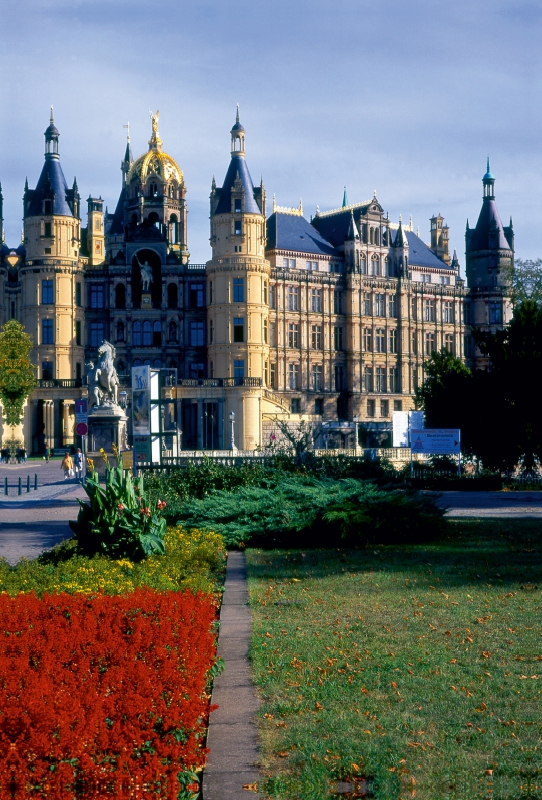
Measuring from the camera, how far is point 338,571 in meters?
15.6

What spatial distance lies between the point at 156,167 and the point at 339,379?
949 inches

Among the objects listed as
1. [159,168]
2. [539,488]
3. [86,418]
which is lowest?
[539,488]

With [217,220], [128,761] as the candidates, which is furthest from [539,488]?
[217,220]

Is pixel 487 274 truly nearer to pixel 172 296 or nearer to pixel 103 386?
pixel 172 296

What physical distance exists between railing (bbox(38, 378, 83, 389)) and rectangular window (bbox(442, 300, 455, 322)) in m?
36.2

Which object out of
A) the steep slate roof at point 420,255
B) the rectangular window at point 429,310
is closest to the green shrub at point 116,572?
the rectangular window at point 429,310

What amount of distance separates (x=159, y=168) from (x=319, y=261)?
51.6 feet

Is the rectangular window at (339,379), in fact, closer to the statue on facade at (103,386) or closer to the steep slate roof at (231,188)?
the steep slate roof at (231,188)

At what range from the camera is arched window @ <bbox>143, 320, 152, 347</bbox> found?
80.8 metres

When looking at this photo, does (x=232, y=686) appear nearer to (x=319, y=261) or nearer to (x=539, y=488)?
(x=539, y=488)

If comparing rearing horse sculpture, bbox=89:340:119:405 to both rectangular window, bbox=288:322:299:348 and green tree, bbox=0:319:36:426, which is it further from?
rectangular window, bbox=288:322:299:348

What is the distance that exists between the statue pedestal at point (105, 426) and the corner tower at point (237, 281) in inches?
1479

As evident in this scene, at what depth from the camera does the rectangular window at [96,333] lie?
266ft

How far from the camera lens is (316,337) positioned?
281ft
